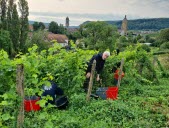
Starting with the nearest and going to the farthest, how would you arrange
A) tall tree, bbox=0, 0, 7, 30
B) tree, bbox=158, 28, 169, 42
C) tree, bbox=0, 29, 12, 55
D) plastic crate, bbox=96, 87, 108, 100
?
plastic crate, bbox=96, 87, 108, 100 < tree, bbox=0, 29, 12, 55 < tall tree, bbox=0, 0, 7, 30 < tree, bbox=158, 28, 169, 42

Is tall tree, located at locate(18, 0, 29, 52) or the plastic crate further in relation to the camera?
tall tree, located at locate(18, 0, 29, 52)

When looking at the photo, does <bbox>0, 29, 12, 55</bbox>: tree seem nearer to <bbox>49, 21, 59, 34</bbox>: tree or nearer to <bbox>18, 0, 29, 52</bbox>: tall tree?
<bbox>18, 0, 29, 52</bbox>: tall tree

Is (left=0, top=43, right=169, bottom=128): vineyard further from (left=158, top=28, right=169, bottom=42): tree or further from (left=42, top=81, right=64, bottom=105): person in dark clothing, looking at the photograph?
(left=158, top=28, right=169, bottom=42): tree

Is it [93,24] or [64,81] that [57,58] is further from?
[93,24]

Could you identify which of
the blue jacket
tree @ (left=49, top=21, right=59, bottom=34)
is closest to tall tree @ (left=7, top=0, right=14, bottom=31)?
the blue jacket

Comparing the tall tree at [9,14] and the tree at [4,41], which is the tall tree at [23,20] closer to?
the tall tree at [9,14]

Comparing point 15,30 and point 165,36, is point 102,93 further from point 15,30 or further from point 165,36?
point 165,36

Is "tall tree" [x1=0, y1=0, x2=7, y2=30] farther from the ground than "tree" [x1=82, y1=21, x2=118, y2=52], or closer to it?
farther from the ground

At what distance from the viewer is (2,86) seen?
5.80m

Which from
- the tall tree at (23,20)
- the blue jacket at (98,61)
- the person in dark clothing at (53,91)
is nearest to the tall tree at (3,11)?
the tall tree at (23,20)


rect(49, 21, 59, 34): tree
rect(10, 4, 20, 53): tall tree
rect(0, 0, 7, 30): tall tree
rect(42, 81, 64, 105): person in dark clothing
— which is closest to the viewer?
rect(42, 81, 64, 105): person in dark clothing

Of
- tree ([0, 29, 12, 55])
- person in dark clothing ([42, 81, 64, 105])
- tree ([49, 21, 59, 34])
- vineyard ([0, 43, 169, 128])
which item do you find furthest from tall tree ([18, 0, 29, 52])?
tree ([49, 21, 59, 34])

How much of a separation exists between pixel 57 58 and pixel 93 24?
53939 millimetres

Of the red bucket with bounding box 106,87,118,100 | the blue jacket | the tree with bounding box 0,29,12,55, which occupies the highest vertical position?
the blue jacket
